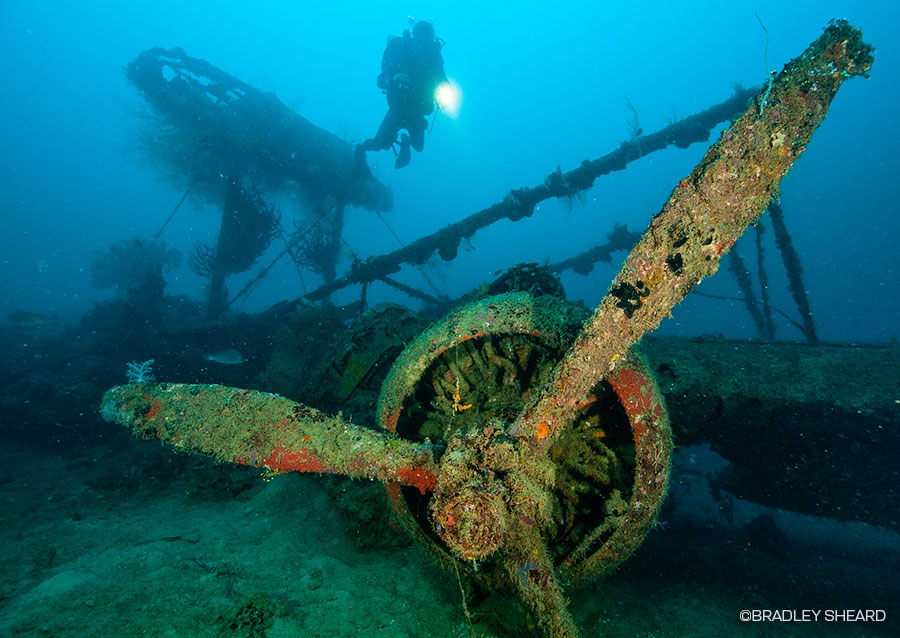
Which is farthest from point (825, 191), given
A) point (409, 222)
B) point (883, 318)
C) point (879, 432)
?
point (879, 432)

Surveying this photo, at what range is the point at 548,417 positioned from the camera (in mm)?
2484

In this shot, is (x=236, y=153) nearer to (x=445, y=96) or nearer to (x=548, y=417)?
(x=445, y=96)

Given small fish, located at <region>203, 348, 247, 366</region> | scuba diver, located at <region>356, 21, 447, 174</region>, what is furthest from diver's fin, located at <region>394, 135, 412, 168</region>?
small fish, located at <region>203, 348, 247, 366</region>

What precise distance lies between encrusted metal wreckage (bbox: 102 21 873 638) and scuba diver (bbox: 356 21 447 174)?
12650 millimetres

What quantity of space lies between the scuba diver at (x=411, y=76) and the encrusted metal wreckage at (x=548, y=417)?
12.6m

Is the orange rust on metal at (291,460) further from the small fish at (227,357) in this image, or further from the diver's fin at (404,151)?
the diver's fin at (404,151)

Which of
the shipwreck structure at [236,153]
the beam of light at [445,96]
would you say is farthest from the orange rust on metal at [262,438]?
the beam of light at [445,96]

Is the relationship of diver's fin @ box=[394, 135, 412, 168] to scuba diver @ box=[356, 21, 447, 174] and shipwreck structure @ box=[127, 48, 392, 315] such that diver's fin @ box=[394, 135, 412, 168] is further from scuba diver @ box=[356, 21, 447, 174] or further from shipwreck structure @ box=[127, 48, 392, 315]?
shipwreck structure @ box=[127, 48, 392, 315]

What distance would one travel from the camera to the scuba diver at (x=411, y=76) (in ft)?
43.8

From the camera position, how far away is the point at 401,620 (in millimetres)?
2703

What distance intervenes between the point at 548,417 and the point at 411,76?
14305mm

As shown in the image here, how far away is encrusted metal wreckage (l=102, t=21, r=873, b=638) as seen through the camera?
1989mm

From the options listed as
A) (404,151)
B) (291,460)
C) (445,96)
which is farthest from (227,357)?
(445,96)

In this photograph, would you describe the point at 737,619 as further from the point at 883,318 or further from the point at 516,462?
the point at 883,318
